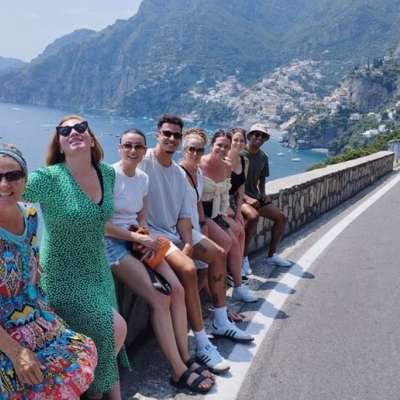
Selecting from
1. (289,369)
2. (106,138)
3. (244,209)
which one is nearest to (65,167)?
(289,369)

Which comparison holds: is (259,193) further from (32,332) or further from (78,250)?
(32,332)

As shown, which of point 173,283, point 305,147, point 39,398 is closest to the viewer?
point 39,398

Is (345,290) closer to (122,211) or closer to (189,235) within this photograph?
(189,235)

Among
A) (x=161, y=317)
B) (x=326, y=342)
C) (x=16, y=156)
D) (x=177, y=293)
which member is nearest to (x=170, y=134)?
(x=177, y=293)

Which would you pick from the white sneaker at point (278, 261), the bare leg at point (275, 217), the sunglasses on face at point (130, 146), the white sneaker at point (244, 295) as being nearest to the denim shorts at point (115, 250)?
the sunglasses on face at point (130, 146)

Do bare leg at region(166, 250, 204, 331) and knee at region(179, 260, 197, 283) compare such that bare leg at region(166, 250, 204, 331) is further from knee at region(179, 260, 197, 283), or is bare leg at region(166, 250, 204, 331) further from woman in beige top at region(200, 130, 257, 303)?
woman in beige top at region(200, 130, 257, 303)

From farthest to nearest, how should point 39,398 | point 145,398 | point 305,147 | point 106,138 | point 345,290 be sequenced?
point 305,147
point 106,138
point 345,290
point 145,398
point 39,398

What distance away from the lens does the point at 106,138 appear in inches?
4633

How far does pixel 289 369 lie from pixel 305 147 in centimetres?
13214

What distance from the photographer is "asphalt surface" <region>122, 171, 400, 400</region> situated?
3.26 metres

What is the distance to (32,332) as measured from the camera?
221cm

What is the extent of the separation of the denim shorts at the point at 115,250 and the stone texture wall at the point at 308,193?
3.11 metres

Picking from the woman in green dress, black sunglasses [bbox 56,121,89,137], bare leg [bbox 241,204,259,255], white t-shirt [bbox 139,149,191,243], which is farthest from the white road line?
black sunglasses [bbox 56,121,89,137]

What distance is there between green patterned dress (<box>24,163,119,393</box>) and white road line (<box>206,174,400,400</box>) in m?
0.82
